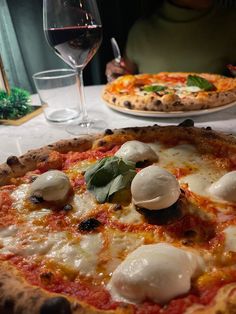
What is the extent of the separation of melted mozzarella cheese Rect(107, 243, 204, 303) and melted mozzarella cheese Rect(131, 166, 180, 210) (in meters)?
0.12

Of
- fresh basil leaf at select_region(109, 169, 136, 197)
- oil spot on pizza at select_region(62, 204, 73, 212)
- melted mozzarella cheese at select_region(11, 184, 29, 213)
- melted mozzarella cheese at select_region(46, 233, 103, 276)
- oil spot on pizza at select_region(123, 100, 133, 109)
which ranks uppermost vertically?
fresh basil leaf at select_region(109, 169, 136, 197)

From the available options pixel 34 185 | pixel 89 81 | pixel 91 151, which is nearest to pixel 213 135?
pixel 91 151

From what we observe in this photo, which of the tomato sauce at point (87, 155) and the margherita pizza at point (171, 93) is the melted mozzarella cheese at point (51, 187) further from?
the margherita pizza at point (171, 93)

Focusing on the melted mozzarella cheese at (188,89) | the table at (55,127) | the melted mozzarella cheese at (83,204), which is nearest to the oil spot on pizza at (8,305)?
the melted mozzarella cheese at (83,204)

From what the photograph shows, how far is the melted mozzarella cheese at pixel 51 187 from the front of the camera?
0.74 metres

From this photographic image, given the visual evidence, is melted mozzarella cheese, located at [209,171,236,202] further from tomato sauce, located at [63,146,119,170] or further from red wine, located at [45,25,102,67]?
red wine, located at [45,25,102,67]

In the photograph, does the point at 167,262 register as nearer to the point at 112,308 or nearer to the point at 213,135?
the point at 112,308

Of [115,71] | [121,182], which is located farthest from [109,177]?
[115,71]

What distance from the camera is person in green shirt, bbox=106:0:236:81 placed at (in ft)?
7.66

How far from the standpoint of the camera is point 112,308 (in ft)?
1.65

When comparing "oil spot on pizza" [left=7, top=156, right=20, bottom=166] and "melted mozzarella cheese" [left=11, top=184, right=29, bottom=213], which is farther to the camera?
"oil spot on pizza" [left=7, top=156, right=20, bottom=166]

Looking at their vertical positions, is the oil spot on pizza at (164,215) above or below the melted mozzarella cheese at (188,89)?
above

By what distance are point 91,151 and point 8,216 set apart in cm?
35

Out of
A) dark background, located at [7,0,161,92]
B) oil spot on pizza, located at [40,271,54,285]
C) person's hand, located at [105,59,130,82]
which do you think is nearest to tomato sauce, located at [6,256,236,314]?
oil spot on pizza, located at [40,271,54,285]
